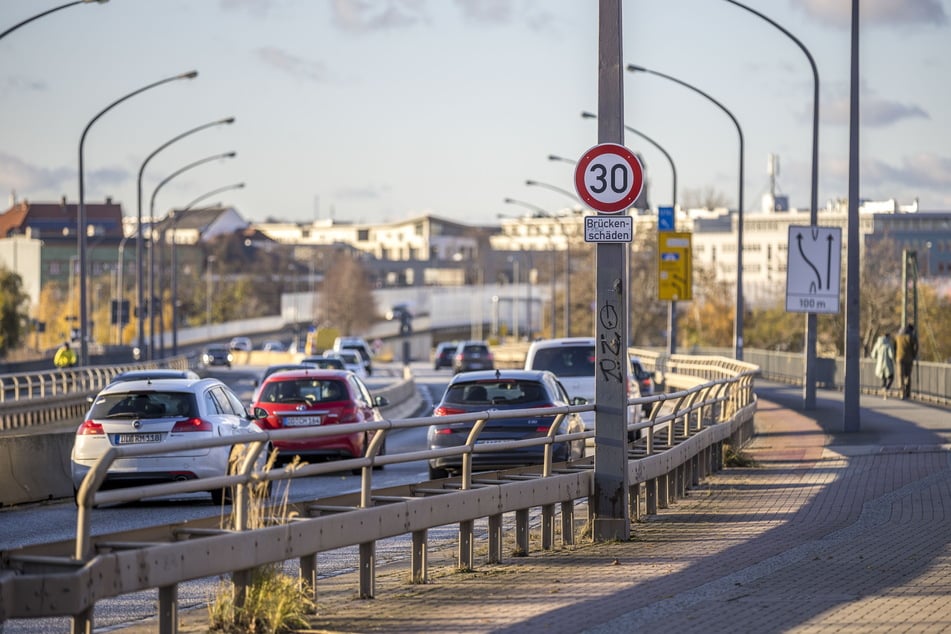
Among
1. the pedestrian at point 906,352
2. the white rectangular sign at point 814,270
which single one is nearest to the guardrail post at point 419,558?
the white rectangular sign at point 814,270

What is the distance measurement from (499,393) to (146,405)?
450 cm

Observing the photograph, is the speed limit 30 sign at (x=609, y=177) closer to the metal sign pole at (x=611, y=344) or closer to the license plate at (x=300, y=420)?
the metal sign pole at (x=611, y=344)

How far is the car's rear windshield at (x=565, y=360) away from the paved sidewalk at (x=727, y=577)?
869 cm

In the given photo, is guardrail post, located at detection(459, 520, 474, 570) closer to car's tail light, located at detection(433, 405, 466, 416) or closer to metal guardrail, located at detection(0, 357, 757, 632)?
metal guardrail, located at detection(0, 357, 757, 632)

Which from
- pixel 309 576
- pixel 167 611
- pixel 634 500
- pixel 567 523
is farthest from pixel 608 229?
pixel 167 611

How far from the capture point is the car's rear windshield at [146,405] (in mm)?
19172

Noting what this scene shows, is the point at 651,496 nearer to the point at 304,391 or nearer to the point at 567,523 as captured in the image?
the point at 567,523

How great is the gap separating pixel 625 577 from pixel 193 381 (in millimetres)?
9165

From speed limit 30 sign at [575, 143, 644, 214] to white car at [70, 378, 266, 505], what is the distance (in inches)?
237

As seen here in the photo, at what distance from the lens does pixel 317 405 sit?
79.0ft

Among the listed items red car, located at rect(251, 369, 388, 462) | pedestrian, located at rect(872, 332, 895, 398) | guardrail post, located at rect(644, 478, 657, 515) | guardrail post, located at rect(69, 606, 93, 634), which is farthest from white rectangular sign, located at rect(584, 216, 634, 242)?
pedestrian, located at rect(872, 332, 895, 398)

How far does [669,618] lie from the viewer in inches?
395

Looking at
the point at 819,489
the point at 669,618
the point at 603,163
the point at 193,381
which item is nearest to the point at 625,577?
the point at 669,618

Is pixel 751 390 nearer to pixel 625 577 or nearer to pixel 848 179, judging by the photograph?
pixel 848 179
